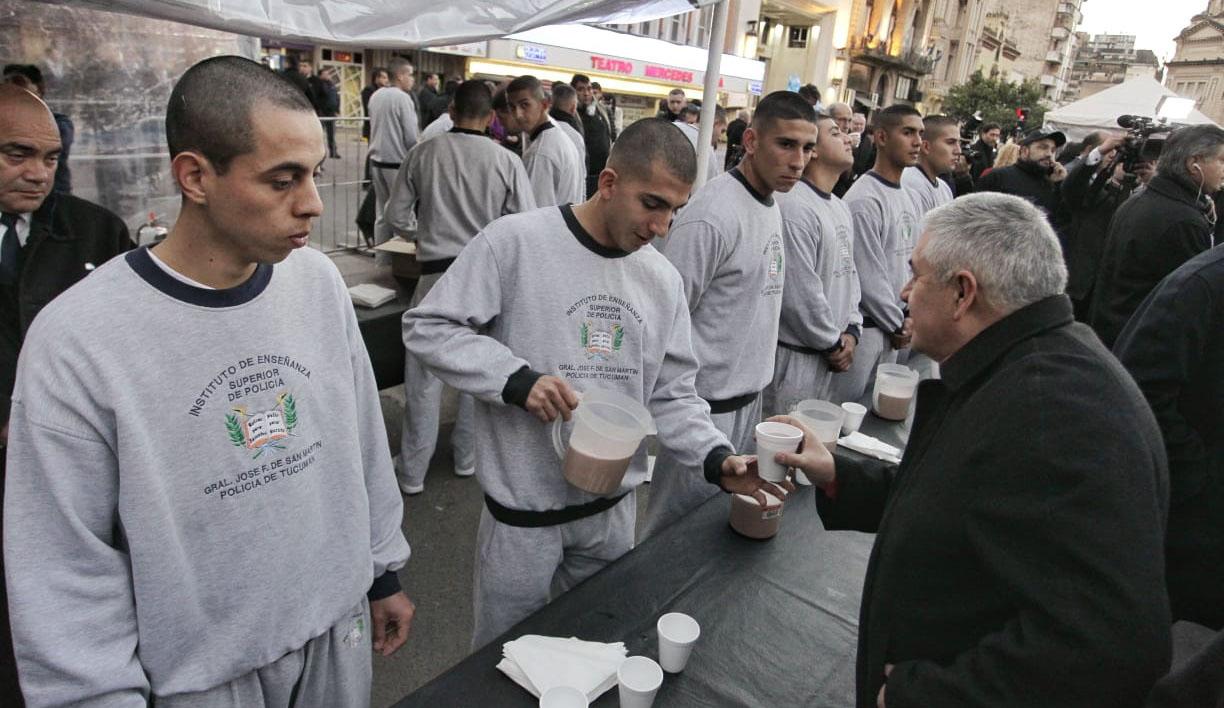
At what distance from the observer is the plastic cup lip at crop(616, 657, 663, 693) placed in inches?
63.2

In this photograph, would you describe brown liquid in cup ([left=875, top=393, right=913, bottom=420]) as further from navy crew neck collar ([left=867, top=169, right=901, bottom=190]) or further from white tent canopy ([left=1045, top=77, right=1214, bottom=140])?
white tent canopy ([left=1045, top=77, right=1214, bottom=140])

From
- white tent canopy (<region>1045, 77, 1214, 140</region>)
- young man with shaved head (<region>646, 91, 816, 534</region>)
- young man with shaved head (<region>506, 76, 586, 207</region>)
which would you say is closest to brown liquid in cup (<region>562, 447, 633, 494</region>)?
young man with shaved head (<region>646, 91, 816, 534</region>)

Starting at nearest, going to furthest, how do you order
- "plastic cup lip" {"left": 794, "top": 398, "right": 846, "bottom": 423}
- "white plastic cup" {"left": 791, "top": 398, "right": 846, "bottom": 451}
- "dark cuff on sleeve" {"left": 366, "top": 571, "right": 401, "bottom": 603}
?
"dark cuff on sleeve" {"left": 366, "top": 571, "right": 401, "bottom": 603} → "white plastic cup" {"left": 791, "top": 398, "right": 846, "bottom": 451} → "plastic cup lip" {"left": 794, "top": 398, "right": 846, "bottom": 423}

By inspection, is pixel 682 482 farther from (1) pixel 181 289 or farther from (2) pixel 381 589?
(1) pixel 181 289

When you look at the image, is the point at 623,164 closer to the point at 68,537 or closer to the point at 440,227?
the point at 68,537

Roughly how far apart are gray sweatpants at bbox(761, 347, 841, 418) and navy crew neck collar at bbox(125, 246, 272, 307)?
3.15 metres

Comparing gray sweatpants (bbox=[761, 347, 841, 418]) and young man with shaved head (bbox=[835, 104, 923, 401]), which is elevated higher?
young man with shaved head (bbox=[835, 104, 923, 401])

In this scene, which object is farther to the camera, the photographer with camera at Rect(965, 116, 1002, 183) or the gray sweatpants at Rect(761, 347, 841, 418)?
the photographer with camera at Rect(965, 116, 1002, 183)

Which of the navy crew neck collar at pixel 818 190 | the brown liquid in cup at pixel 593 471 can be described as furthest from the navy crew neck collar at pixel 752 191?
the brown liquid in cup at pixel 593 471

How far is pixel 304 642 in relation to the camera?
5.18ft

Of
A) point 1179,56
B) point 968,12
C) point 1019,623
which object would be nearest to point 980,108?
point 968,12

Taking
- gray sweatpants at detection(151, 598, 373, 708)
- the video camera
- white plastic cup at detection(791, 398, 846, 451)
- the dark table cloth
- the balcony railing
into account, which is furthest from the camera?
the balcony railing

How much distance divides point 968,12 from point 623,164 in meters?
69.2

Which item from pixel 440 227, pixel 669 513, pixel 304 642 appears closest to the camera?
pixel 304 642
